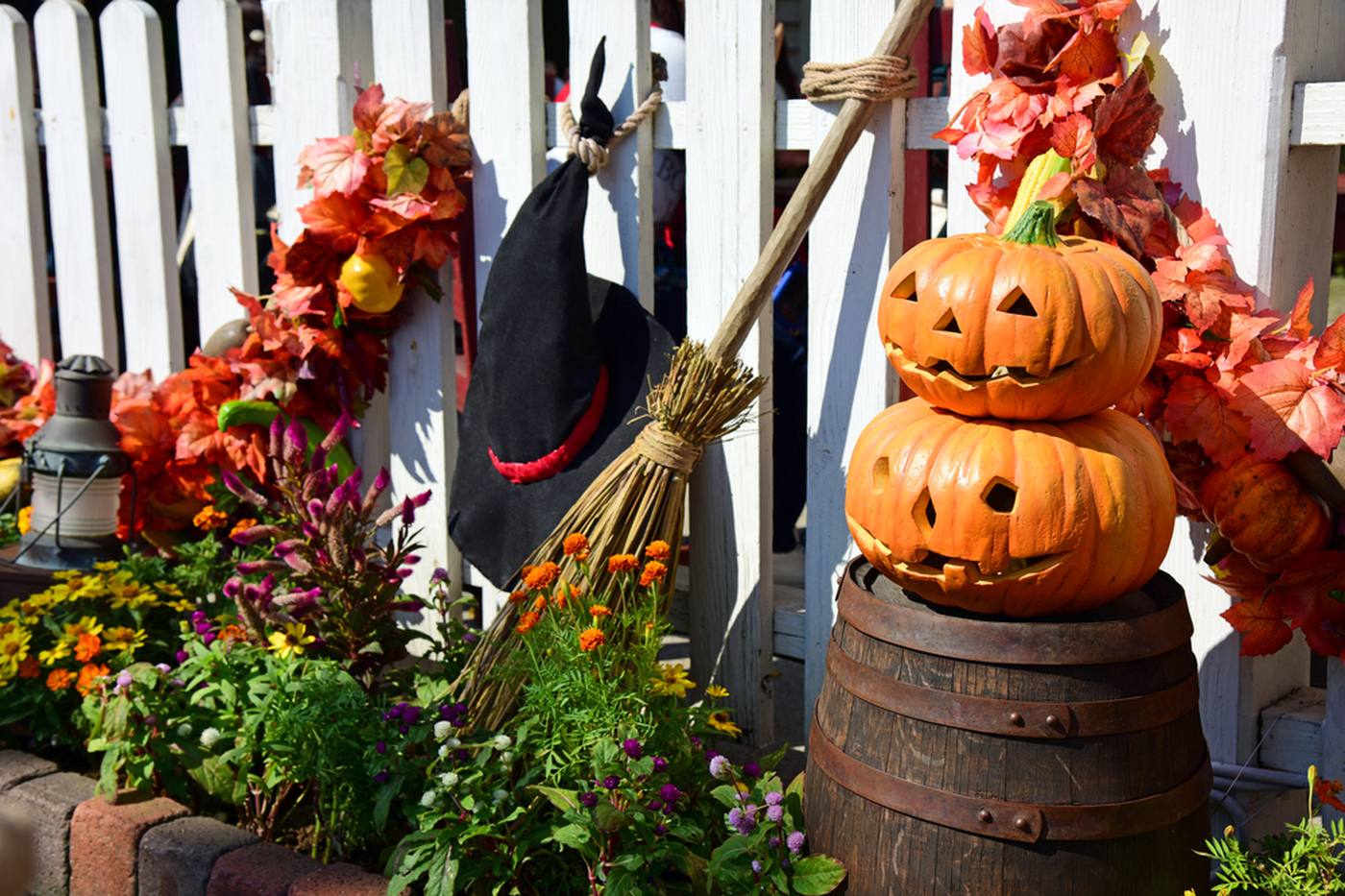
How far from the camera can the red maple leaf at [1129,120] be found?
206 centimetres

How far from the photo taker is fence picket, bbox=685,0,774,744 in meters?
2.68

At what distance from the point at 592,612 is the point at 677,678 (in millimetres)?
343

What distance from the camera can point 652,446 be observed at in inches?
100

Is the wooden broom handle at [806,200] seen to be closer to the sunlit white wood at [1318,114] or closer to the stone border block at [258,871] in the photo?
the sunlit white wood at [1318,114]

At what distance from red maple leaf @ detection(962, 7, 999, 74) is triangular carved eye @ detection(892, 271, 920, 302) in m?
0.52

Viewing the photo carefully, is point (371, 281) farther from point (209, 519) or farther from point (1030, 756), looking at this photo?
point (1030, 756)

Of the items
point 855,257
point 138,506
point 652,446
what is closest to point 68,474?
point 138,506

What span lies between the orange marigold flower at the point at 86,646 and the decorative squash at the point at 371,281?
37.7 inches

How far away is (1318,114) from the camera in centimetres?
207

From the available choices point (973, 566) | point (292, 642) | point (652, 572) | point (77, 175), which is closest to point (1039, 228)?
point (973, 566)

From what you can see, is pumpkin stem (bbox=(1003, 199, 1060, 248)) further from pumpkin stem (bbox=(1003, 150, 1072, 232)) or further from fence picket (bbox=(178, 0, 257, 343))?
fence picket (bbox=(178, 0, 257, 343))

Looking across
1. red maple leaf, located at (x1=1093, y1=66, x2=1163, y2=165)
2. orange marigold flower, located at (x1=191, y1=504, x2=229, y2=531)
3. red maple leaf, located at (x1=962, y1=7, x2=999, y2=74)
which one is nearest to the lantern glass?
orange marigold flower, located at (x1=191, y1=504, x2=229, y2=531)

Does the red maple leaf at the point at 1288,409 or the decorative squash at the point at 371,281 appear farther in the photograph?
the decorative squash at the point at 371,281

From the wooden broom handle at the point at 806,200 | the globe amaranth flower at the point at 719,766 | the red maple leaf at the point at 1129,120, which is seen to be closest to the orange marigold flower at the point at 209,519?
the wooden broom handle at the point at 806,200
